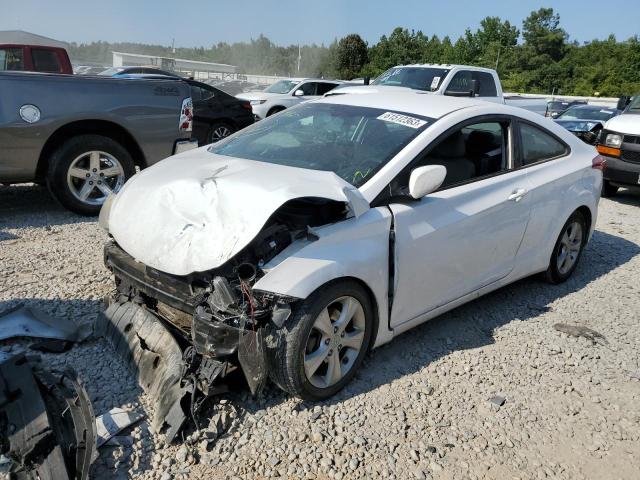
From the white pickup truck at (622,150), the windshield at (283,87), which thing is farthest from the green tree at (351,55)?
the white pickup truck at (622,150)

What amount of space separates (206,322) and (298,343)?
0.47m

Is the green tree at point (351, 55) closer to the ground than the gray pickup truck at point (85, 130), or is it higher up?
higher up

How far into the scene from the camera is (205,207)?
3018mm

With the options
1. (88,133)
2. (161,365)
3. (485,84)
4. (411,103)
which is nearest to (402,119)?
(411,103)

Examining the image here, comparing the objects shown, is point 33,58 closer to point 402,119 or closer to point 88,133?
point 88,133

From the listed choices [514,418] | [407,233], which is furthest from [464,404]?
[407,233]

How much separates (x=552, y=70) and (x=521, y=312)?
54069mm

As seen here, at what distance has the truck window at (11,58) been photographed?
34.6 ft

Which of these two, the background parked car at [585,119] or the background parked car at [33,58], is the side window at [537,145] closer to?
the background parked car at [33,58]

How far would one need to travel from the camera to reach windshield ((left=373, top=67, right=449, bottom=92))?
11.1 metres

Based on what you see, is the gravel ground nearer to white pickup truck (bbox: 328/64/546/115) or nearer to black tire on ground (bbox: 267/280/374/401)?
black tire on ground (bbox: 267/280/374/401)

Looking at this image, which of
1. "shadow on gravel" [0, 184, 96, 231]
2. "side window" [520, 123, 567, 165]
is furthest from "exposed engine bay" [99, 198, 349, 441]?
"shadow on gravel" [0, 184, 96, 231]

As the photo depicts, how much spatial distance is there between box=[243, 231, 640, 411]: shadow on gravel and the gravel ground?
0.04 ft

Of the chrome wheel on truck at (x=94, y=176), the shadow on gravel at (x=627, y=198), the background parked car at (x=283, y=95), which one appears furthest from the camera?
the background parked car at (x=283, y=95)
